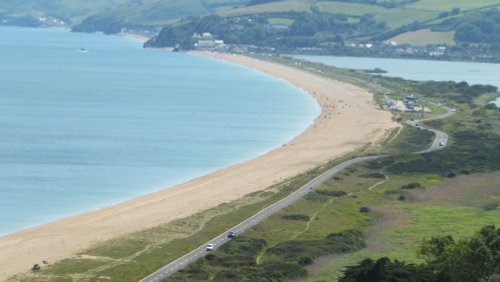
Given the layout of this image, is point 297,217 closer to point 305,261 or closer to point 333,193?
point 333,193

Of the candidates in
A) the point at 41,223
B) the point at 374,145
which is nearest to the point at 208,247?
the point at 41,223

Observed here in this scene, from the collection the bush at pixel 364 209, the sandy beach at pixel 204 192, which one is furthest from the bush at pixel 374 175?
the bush at pixel 364 209

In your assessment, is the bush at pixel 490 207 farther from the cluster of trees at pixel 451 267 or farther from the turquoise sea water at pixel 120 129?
the turquoise sea water at pixel 120 129

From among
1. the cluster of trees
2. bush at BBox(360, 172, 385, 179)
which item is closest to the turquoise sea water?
bush at BBox(360, 172, 385, 179)

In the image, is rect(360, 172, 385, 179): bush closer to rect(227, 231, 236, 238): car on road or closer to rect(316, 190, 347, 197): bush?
rect(316, 190, 347, 197): bush

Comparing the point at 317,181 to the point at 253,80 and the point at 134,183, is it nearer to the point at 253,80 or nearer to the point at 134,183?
the point at 134,183
